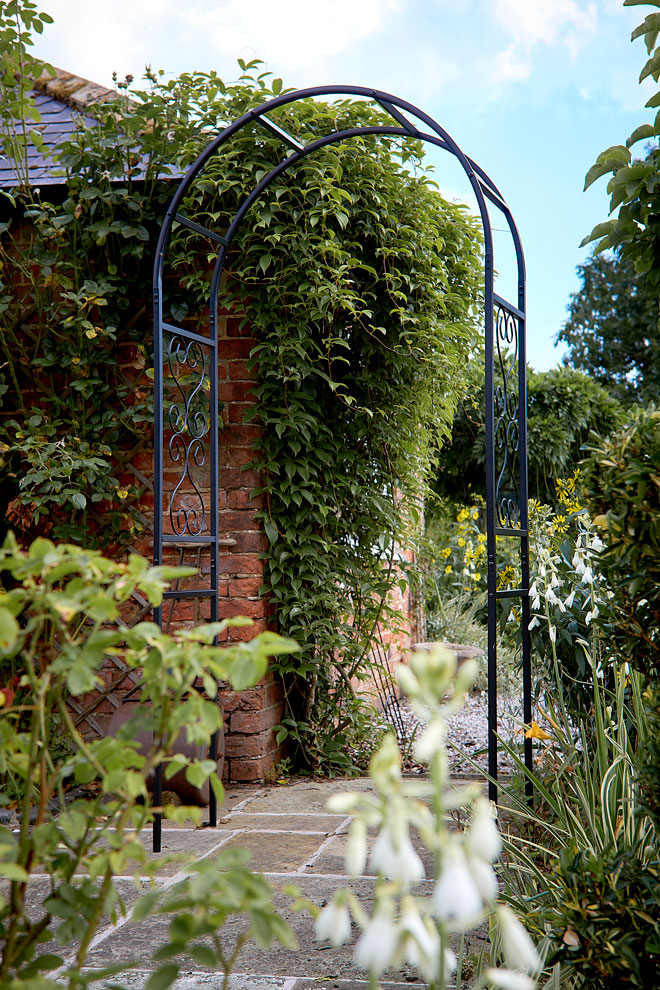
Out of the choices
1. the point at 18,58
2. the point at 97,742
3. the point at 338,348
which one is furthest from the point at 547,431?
the point at 97,742

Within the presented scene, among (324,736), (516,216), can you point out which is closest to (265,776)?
(324,736)

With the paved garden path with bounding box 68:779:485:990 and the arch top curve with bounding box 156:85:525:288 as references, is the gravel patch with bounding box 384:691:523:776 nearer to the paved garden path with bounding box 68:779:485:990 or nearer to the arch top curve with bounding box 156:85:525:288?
the paved garden path with bounding box 68:779:485:990

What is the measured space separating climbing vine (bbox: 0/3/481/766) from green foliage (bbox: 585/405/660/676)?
2059mm

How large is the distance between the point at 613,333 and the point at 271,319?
17.8m

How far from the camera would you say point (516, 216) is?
10.4ft

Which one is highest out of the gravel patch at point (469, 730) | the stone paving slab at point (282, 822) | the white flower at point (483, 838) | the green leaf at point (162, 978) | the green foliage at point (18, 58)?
the green foliage at point (18, 58)

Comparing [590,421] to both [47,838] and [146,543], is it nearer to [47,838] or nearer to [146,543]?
[146,543]

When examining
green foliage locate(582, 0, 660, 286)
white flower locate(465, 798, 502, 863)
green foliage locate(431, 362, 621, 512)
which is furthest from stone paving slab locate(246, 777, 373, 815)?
green foliage locate(431, 362, 621, 512)

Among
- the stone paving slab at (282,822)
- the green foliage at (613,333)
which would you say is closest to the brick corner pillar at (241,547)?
the stone paving slab at (282,822)

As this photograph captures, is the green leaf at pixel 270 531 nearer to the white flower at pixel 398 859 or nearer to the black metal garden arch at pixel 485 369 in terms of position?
the black metal garden arch at pixel 485 369

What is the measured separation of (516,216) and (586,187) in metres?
1.31

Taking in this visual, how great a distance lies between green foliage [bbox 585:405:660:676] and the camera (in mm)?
1423

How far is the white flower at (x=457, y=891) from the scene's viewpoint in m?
0.59

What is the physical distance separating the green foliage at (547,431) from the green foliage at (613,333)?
377 inches
